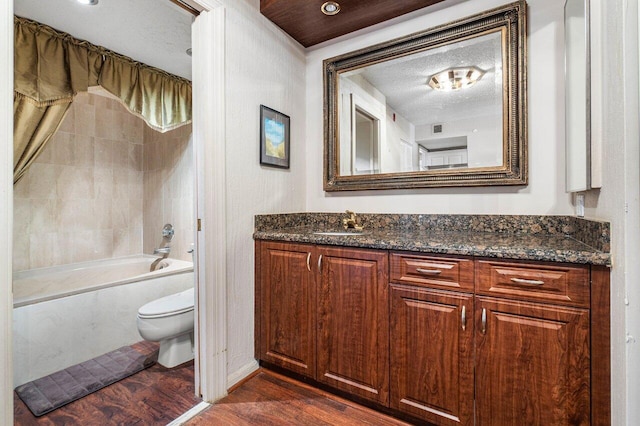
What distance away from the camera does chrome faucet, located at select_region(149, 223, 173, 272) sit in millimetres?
3115

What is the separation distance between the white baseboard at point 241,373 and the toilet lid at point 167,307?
21.1 inches

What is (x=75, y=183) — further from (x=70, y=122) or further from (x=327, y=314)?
(x=327, y=314)

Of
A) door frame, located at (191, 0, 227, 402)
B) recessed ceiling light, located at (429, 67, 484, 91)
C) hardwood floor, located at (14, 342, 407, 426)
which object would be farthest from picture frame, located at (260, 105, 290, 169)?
hardwood floor, located at (14, 342, 407, 426)

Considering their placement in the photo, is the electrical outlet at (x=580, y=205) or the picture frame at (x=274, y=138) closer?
the electrical outlet at (x=580, y=205)

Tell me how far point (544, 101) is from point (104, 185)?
12.8 feet

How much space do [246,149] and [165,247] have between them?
2041mm

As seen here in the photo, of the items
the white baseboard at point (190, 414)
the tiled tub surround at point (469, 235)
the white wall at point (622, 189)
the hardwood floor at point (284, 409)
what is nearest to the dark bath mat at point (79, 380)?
the white baseboard at point (190, 414)

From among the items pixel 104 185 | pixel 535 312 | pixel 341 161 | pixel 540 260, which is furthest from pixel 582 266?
pixel 104 185

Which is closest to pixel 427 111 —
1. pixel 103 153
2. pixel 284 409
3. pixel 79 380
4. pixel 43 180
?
pixel 284 409

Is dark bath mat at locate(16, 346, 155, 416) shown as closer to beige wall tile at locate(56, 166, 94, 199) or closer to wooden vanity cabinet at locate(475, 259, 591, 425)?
beige wall tile at locate(56, 166, 94, 199)

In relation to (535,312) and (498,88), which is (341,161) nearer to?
(498,88)

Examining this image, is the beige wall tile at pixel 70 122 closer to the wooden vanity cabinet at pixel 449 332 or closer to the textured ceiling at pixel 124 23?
the textured ceiling at pixel 124 23

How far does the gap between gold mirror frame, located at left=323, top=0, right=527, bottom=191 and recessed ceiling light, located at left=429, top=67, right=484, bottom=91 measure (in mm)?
159

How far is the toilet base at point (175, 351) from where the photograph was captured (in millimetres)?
1921
